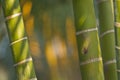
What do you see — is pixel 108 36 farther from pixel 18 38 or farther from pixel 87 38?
pixel 18 38

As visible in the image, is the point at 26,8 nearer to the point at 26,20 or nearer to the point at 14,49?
the point at 26,20

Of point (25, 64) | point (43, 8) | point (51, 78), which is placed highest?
point (43, 8)

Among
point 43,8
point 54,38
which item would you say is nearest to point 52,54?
point 54,38

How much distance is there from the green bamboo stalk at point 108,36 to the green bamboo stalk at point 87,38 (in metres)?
0.11

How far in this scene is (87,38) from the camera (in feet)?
2.30

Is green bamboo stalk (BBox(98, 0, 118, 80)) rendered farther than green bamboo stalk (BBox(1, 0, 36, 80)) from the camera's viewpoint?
Yes

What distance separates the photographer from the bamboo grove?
68 centimetres

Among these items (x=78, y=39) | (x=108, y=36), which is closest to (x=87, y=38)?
(x=78, y=39)

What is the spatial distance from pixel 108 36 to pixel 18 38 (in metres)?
0.31

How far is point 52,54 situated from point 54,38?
60mm

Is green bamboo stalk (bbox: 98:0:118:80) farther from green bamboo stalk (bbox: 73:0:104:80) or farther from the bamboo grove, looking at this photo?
green bamboo stalk (bbox: 73:0:104:80)

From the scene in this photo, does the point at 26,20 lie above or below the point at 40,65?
above

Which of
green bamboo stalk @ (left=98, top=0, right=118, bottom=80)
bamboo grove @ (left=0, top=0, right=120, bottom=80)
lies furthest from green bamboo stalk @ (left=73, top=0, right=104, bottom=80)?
green bamboo stalk @ (left=98, top=0, right=118, bottom=80)

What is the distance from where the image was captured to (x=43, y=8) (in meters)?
0.86
